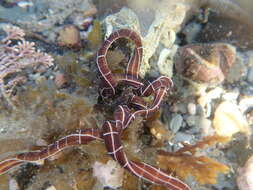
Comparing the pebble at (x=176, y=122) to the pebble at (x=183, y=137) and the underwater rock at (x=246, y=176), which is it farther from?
the underwater rock at (x=246, y=176)

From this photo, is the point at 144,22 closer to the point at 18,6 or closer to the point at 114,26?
the point at 114,26

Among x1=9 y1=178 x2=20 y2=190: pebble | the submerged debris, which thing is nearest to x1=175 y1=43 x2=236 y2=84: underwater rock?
the submerged debris

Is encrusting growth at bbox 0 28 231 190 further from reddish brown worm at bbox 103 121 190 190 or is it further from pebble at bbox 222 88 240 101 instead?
pebble at bbox 222 88 240 101

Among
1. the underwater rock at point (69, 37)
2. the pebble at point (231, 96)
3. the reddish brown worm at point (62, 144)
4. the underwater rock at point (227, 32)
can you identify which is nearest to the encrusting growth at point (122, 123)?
the reddish brown worm at point (62, 144)

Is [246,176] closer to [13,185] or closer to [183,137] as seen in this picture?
[183,137]

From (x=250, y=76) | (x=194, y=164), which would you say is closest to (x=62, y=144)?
(x=194, y=164)

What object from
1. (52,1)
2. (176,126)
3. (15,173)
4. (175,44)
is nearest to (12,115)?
(15,173)
